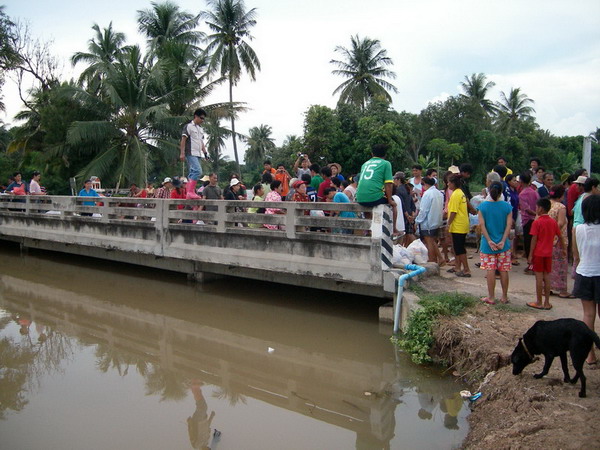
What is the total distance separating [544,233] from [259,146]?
55207mm

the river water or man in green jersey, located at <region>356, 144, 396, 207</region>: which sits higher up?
man in green jersey, located at <region>356, 144, 396, 207</region>

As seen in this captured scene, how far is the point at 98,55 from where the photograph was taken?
1031 inches

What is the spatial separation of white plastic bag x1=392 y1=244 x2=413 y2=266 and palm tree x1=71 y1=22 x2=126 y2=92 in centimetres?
1762

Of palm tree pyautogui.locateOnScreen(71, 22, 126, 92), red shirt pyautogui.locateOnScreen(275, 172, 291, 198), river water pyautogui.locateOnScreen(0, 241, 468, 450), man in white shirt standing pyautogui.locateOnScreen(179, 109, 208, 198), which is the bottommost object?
Answer: river water pyautogui.locateOnScreen(0, 241, 468, 450)

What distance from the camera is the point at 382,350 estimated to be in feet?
20.6

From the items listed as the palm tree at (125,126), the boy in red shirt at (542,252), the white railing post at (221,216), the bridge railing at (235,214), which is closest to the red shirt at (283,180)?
the bridge railing at (235,214)

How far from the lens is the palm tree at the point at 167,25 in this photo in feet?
91.4

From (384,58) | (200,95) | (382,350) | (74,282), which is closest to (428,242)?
(382,350)

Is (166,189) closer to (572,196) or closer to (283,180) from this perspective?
(283,180)

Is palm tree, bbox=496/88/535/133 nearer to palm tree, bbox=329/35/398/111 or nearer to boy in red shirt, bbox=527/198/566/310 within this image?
palm tree, bbox=329/35/398/111

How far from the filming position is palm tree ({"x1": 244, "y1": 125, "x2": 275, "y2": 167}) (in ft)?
188

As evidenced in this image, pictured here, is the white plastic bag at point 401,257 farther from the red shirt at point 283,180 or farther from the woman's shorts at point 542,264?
the red shirt at point 283,180

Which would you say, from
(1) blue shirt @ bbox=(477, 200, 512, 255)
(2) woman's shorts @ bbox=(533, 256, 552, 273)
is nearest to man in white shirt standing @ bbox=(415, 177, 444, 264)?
(1) blue shirt @ bbox=(477, 200, 512, 255)

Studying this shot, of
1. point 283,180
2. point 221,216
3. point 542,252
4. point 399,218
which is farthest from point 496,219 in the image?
point 283,180
